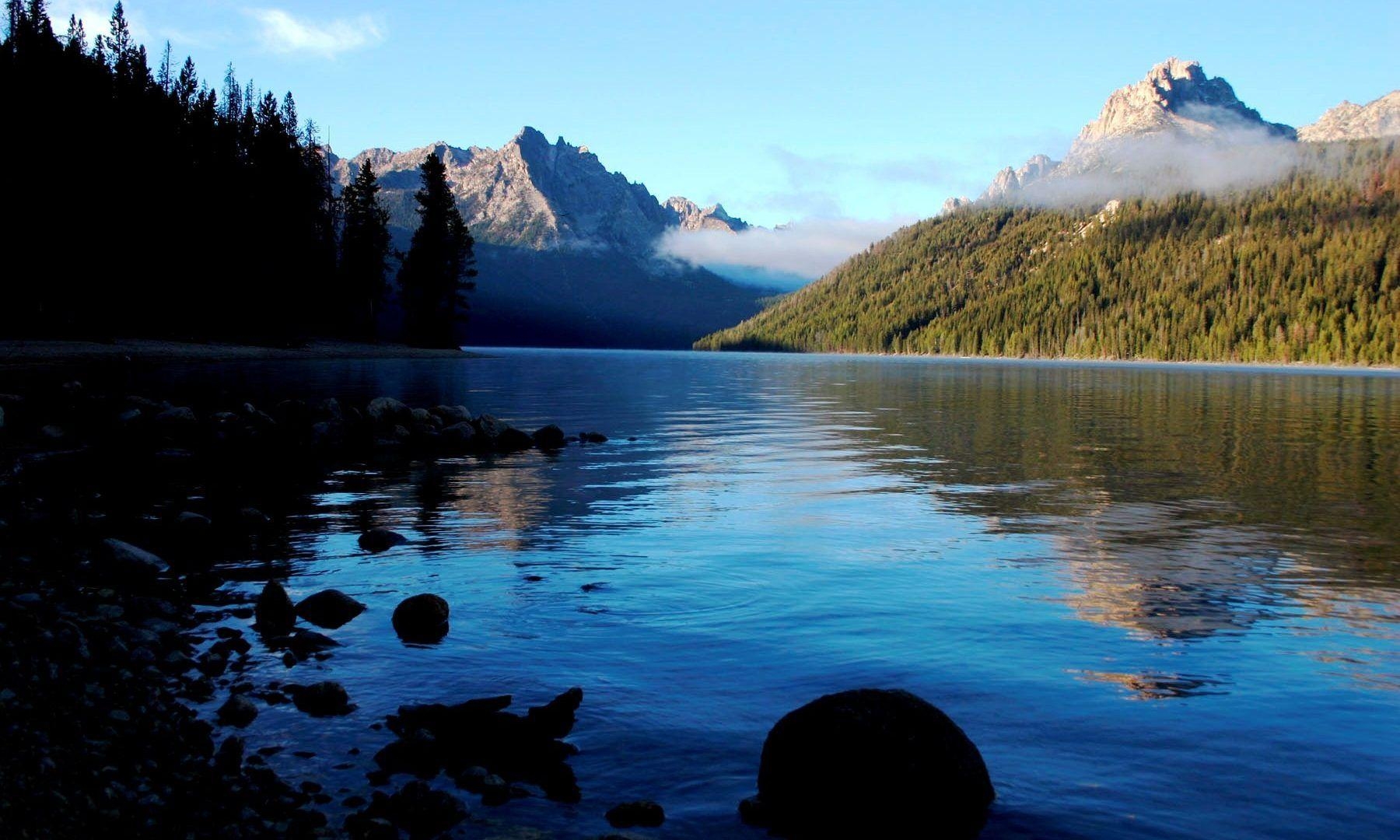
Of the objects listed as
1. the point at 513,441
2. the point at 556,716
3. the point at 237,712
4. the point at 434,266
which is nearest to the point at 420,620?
the point at 237,712

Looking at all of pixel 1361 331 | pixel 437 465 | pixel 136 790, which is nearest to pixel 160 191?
pixel 437 465

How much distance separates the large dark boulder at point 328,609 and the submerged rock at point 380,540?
506 cm

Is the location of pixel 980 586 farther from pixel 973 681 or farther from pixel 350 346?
pixel 350 346

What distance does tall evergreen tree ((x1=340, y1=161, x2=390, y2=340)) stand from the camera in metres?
138

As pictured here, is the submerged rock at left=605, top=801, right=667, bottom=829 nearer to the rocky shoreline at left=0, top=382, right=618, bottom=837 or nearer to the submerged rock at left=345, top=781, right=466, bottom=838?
the rocky shoreline at left=0, top=382, right=618, bottom=837

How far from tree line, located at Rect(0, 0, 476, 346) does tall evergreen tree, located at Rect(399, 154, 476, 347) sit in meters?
0.31

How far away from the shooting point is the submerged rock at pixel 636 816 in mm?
8488

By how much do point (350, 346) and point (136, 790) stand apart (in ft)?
Answer: 415

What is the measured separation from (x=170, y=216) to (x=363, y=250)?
47.8 metres

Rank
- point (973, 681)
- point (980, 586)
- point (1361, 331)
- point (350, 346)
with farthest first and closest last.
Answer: point (1361, 331) → point (350, 346) → point (980, 586) → point (973, 681)

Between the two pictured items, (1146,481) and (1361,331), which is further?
(1361,331)

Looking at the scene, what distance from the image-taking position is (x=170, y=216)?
298ft

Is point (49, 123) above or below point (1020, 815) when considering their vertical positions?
above

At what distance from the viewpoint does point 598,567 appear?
60.0 feet
